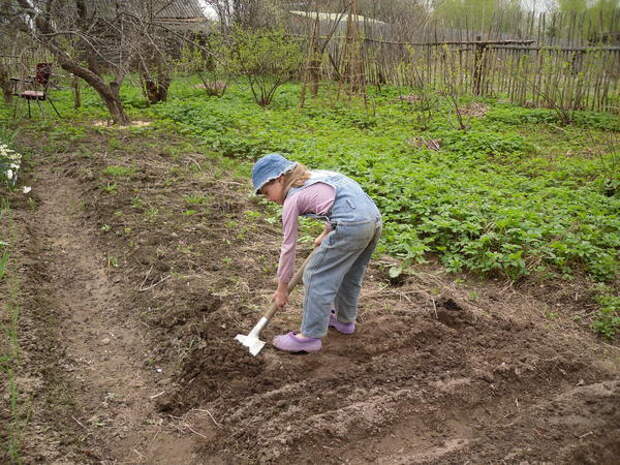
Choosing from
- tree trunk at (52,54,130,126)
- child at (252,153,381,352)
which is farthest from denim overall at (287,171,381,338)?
tree trunk at (52,54,130,126)

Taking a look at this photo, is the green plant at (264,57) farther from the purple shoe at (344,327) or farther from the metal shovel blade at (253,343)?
the metal shovel blade at (253,343)

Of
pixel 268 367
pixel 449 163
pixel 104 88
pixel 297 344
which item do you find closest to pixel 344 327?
pixel 297 344

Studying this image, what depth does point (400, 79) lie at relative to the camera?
13.8 meters

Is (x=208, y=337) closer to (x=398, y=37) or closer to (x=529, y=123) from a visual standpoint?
(x=529, y=123)

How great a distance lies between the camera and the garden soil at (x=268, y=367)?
253 centimetres

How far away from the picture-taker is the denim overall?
279 centimetres

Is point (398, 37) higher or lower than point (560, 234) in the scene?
higher

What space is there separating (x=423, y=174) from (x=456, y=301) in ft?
9.08

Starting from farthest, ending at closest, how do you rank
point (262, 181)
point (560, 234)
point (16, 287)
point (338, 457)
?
1. point (560, 234)
2. point (16, 287)
3. point (262, 181)
4. point (338, 457)

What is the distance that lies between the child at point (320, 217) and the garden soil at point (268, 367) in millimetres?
509

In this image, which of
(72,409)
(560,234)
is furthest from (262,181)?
(560,234)

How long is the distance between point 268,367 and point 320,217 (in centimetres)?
97

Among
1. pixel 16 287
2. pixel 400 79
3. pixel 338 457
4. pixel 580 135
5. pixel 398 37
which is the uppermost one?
pixel 398 37

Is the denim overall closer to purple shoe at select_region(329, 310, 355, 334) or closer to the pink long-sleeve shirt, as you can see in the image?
the pink long-sleeve shirt
